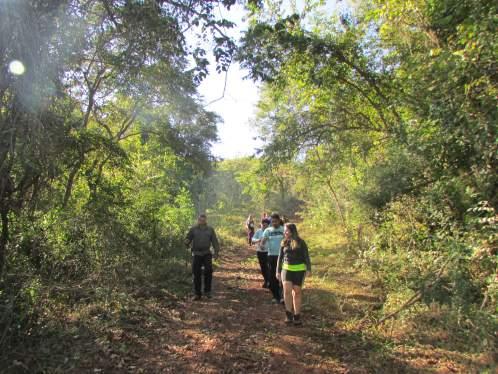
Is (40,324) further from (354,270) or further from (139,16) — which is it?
(354,270)

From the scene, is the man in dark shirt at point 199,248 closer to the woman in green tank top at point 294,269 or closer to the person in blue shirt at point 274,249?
the person in blue shirt at point 274,249

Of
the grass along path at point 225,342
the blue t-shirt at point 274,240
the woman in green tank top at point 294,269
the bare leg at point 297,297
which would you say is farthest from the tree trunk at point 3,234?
the blue t-shirt at point 274,240

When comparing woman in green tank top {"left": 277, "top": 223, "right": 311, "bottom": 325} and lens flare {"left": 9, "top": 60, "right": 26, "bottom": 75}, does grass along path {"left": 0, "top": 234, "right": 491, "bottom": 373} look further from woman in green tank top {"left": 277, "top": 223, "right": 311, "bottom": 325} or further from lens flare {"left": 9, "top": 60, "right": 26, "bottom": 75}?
lens flare {"left": 9, "top": 60, "right": 26, "bottom": 75}

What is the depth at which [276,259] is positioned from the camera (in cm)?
718

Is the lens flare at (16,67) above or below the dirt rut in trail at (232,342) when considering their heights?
above

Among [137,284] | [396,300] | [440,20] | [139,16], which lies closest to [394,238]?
[396,300]

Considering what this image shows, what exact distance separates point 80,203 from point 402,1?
281 inches

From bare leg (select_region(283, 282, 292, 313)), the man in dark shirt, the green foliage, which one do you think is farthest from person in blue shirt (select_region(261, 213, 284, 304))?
the green foliage

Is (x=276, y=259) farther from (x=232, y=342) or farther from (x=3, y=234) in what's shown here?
(x=3, y=234)

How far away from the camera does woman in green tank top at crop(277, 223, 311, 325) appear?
569cm

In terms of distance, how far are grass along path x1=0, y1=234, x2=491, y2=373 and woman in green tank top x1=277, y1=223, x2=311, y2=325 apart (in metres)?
0.36

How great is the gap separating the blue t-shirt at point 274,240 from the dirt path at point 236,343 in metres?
1.11

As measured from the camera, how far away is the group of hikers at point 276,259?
5707 millimetres

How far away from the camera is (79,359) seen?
14.2 ft
